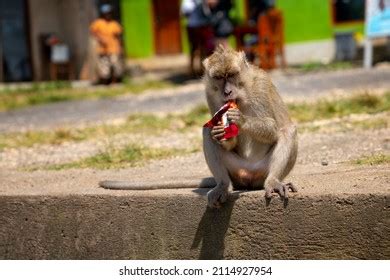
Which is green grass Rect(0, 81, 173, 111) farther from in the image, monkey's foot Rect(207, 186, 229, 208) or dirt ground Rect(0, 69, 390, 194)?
monkey's foot Rect(207, 186, 229, 208)

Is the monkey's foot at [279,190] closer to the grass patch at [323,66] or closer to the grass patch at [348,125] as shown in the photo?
the grass patch at [348,125]

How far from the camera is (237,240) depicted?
6.28m

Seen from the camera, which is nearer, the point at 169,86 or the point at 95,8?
the point at 169,86

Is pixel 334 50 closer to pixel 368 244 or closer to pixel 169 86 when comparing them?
pixel 169 86

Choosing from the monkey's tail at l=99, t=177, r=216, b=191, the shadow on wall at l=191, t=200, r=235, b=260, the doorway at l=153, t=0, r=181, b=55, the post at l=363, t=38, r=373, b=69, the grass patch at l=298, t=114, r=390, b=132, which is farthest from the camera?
the doorway at l=153, t=0, r=181, b=55

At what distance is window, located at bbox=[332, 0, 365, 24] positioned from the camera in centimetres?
1962

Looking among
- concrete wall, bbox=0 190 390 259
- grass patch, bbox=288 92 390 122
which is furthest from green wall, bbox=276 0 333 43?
concrete wall, bbox=0 190 390 259

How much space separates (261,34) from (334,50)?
250 centimetres

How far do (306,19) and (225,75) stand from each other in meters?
14.2

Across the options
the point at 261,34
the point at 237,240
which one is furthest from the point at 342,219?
the point at 261,34

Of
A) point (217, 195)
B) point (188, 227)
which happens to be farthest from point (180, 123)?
point (217, 195)

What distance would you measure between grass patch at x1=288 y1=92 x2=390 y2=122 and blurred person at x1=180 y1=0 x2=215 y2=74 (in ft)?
21.0

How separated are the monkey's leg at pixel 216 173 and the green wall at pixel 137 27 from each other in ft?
51.7

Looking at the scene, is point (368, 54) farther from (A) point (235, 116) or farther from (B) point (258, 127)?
(A) point (235, 116)
